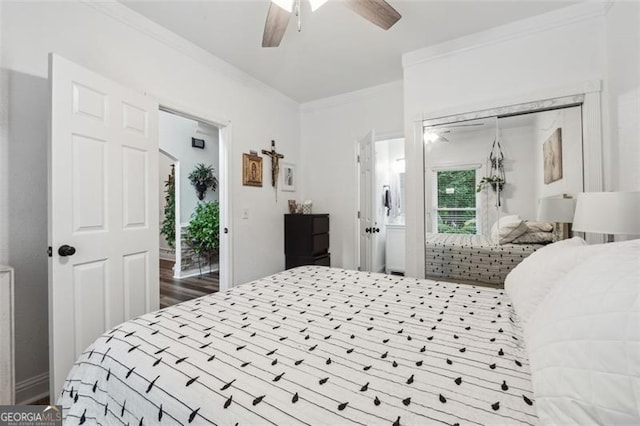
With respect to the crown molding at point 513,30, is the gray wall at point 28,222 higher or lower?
lower

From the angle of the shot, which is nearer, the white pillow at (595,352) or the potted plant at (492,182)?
the white pillow at (595,352)

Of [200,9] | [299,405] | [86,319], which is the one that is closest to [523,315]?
[299,405]

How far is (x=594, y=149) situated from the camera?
2.21 m

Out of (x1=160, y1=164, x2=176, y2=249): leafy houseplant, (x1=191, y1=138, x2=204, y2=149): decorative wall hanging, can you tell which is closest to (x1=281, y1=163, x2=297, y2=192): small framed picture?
(x1=191, y1=138, x2=204, y2=149): decorative wall hanging

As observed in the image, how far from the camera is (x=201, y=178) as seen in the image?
204 inches

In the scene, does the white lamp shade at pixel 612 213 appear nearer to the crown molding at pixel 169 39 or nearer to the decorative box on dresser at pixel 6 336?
the decorative box on dresser at pixel 6 336

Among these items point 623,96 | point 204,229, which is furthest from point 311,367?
point 204,229

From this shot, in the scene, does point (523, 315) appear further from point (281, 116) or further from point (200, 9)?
point (281, 116)

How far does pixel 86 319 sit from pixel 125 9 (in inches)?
91.3

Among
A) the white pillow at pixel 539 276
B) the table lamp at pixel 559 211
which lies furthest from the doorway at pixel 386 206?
the white pillow at pixel 539 276

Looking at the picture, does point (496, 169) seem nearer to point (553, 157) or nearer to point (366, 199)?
point (553, 157)

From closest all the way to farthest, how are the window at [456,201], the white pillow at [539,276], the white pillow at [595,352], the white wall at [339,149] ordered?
Result: the white pillow at [595,352], the white pillow at [539,276], the window at [456,201], the white wall at [339,149]

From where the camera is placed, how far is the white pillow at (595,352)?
0.55 metres

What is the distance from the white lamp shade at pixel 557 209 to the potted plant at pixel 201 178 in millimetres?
4910
